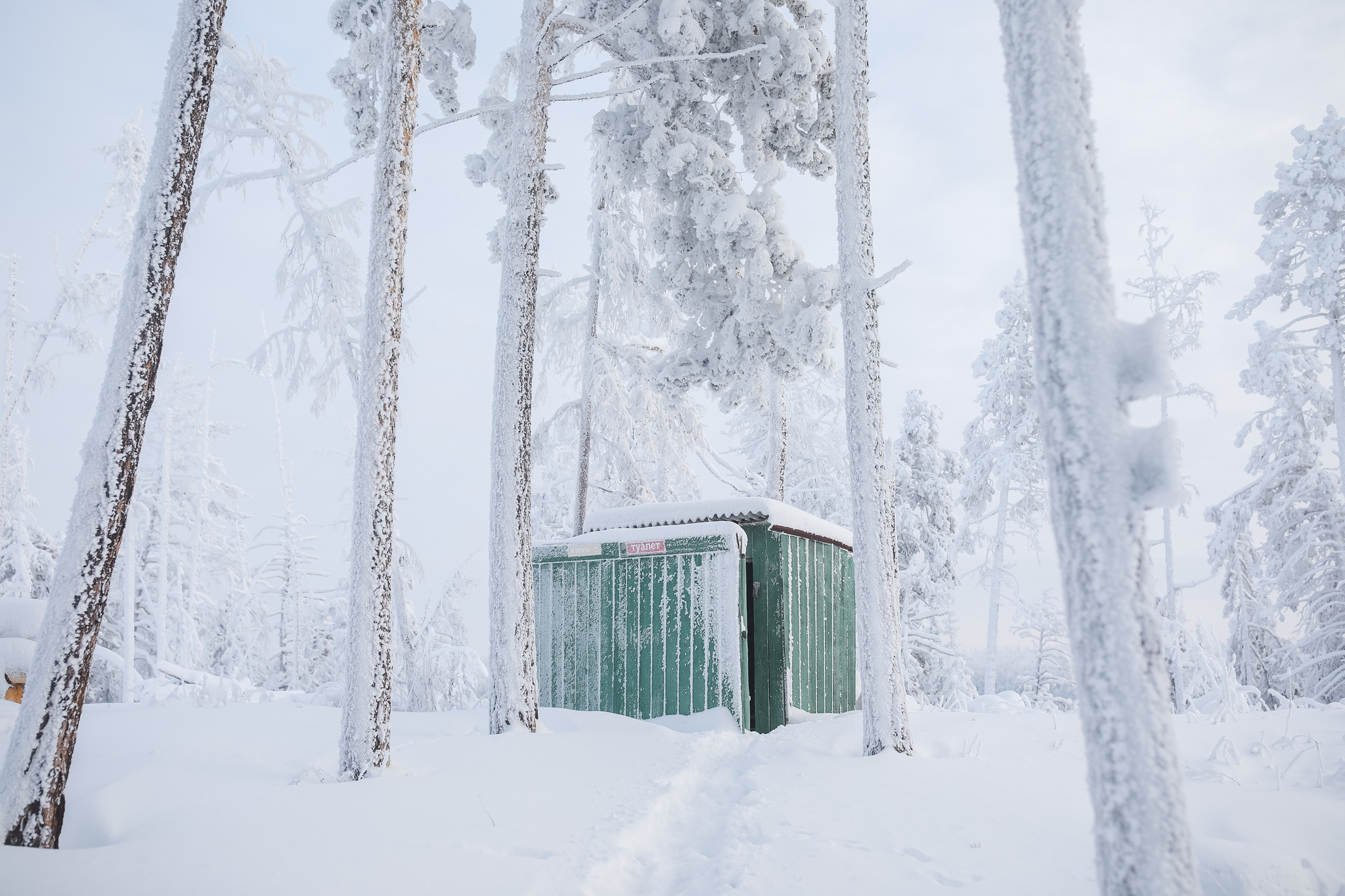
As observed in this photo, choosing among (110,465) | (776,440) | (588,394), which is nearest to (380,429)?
(110,465)

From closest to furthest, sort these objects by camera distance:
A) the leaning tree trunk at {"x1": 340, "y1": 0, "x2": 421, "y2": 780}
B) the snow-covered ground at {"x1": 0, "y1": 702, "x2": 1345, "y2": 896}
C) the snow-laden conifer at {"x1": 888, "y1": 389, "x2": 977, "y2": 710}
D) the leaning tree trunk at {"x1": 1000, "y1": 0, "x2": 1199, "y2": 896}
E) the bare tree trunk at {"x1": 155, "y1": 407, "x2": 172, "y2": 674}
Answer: the leaning tree trunk at {"x1": 1000, "y1": 0, "x2": 1199, "y2": 896} < the snow-covered ground at {"x1": 0, "y1": 702, "x2": 1345, "y2": 896} < the leaning tree trunk at {"x1": 340, "y1": 0, "x2": 421, "y2": 780} < the bare tree trunk at {"x1": 155, "y1": 407, "x2": 172, "y2": 674} < the snow-laden conifer at {"x1": 888, "y1": 389, "x2": 977, "y2": 710}

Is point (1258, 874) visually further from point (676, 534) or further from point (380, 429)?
point (676, 534)

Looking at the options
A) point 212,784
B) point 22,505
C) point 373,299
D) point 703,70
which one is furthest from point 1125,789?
point 22,505

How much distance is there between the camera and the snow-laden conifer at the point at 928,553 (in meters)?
19.4

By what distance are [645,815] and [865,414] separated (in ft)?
14.3

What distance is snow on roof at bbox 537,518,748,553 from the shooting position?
30.2 feet

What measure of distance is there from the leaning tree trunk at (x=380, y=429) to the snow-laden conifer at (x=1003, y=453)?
16.5 meters

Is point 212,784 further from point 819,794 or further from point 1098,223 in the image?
point 1098,223

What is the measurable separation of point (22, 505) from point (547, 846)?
23.6 meters

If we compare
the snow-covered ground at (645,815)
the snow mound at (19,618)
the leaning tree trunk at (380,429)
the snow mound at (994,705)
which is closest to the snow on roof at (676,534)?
the snow-covered ground at (645,815)

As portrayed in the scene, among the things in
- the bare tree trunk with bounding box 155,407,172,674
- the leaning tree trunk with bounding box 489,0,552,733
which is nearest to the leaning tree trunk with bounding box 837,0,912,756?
the leaning tree trunk with bounding box 489,0,552,733

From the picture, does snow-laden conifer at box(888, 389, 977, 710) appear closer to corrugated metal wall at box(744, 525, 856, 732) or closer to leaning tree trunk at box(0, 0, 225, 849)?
corrugated metal wall at box(744, 525, 856, 732)

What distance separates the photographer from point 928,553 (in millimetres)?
20141

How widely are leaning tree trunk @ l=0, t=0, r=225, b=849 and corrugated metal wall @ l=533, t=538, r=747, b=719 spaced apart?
598 cm
